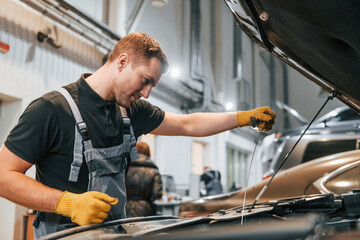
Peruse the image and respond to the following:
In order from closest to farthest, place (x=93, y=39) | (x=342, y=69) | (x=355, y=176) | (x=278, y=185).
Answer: (x=342, y=69) < (x=355, y=176) < (x=278, y=185) < (x=93, y=39)

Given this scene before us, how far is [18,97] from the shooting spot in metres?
4.52

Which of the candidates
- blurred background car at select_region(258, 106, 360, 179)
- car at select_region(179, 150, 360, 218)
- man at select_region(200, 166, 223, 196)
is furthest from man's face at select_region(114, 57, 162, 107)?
man at select_region(200, 166, 223, 196)

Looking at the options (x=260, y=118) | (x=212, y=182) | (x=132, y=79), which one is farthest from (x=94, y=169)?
(x=212, y=182)

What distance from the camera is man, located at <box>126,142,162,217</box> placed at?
3.99 m

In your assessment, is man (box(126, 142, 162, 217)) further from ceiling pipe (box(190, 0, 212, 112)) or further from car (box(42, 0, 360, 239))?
ceiling pipe (box(190, 0, 212, 112))

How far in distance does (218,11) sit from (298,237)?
1063 cm

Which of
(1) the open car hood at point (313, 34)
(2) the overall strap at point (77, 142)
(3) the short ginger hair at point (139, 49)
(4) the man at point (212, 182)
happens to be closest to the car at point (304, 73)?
(1) the open car hood at point (313, 34)

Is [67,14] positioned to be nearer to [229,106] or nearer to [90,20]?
[90,20]

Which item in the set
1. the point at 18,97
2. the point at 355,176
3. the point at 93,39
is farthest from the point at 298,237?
the point at 93,39

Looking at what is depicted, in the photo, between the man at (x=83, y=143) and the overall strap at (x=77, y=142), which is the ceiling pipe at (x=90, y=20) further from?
the overall strap at (x=77, y=142)

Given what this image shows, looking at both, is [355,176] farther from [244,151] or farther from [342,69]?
[244,151]

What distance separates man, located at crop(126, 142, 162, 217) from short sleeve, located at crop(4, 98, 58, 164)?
8.72ft

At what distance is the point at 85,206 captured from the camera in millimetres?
1168

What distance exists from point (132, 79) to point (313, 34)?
77 centimetres
